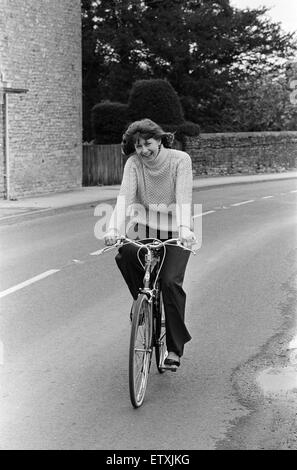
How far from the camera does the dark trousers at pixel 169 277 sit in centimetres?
605

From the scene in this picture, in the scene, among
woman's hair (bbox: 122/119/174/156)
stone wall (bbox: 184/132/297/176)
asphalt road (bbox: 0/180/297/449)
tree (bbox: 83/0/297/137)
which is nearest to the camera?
asphalt road (bbox: 0/180/297/449)

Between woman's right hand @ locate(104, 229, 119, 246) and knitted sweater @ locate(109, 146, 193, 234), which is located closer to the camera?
woman's right hand @ locate(104, 229, 119, 246)

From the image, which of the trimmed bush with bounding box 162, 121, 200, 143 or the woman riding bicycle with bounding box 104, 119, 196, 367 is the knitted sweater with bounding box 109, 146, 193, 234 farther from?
the trimmed bush with bounding box 162, 121, 200, 143

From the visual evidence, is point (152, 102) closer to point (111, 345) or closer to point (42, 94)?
point (42, 94)

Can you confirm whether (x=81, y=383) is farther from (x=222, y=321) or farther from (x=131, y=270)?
(x=222, y=321)

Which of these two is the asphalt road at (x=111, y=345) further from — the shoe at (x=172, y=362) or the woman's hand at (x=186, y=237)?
the woman's hand at (x=186, y=237)

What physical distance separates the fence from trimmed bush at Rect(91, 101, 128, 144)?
63.7 inches

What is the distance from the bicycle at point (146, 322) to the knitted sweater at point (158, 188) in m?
0.23

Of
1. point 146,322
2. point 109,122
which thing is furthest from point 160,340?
point 109,122

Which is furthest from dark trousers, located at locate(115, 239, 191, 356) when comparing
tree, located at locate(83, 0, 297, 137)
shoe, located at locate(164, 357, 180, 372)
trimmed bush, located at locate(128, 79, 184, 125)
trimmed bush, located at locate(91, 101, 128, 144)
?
tree, located at locate(83, 0, 297, 137)

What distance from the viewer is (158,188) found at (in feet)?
20.2

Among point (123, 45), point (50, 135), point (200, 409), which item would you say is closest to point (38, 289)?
point (200, 409)

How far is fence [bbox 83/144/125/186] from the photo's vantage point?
32562 mm

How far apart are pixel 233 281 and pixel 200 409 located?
5335mm
